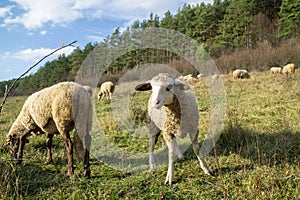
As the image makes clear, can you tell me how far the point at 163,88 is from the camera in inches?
137

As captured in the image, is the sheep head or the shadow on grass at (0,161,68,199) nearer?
the sheep head

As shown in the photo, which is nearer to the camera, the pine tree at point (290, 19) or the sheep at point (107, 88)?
the sheep at point (107, 88)

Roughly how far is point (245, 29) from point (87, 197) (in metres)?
27.6

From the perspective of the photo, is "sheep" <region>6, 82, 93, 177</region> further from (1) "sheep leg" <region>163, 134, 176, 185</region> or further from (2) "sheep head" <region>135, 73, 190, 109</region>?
(1) "sheep leg" <region>163, 134, 176, 185</region>

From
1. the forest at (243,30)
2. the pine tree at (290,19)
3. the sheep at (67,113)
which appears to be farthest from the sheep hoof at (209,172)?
the pine tree at (290,19)

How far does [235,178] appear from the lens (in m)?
3.49

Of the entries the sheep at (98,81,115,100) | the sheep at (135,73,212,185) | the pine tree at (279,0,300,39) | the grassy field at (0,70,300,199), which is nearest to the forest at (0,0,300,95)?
the pine tree at (279,0,300,39)

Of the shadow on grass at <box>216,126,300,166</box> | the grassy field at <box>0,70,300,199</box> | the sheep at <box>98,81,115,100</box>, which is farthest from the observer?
the sheep at <box>98,81,115,100</box>

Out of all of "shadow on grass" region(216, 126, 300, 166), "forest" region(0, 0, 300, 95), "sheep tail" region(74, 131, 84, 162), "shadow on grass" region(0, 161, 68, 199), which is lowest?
"shadow on grass" region(0, 161, 68, 199)

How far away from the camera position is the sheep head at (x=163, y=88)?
11.2 feet

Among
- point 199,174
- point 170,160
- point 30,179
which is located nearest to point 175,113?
point 170,160

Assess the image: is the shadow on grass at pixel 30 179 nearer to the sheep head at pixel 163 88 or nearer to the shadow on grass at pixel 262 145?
the sheep head at pixel 163 88

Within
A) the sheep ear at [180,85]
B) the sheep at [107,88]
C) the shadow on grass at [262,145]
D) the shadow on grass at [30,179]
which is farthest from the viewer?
the sheep at [107,88]

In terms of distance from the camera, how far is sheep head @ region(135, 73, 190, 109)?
3420mm
